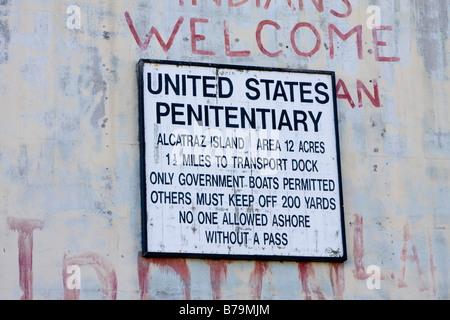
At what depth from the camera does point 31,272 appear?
16.4 m

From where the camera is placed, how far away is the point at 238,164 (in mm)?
17250

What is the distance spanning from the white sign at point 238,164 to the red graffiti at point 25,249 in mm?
1266

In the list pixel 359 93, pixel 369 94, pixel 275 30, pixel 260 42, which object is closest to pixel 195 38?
pixel 260 42

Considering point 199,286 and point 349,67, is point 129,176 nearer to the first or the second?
point 199,286

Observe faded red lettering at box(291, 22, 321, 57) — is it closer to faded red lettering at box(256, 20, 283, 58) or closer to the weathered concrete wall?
the weathered concrete wall

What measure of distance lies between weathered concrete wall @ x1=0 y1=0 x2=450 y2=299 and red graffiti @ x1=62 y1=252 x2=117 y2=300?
0.05ft

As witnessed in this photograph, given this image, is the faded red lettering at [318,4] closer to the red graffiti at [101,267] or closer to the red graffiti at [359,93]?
the red graffiti at [359,93]

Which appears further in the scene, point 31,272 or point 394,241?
point 394,241

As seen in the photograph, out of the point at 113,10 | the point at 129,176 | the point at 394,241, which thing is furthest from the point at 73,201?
the point at 394,241

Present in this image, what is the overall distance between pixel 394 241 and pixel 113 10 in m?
4.31

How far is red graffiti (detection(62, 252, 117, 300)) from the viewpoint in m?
16.5

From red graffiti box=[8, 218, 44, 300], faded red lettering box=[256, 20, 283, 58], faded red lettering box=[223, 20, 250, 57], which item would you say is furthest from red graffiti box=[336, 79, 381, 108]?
red graffiti box=[8, 218, 44, 300]

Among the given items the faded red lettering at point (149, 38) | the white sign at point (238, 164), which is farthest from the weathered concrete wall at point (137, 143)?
the white sign at point (238, 164)

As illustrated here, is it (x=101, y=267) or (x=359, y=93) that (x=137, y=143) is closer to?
(x=101, y=267)
